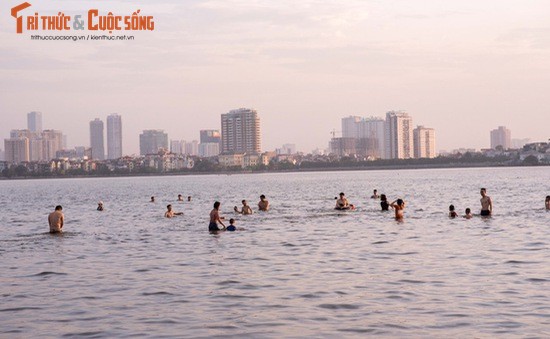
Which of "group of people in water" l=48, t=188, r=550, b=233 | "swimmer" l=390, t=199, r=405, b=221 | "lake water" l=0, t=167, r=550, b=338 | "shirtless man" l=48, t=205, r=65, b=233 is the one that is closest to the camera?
"lake water" l=0, t=167, r=550, b=338

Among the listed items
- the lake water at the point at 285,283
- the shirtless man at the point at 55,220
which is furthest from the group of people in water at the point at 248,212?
the lake water at the point at 285,283

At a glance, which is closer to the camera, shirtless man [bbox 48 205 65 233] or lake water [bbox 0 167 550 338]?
lake water [bbox 0 167 550 338]

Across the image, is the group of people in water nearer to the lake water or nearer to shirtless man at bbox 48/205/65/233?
shirtless man at bbox 48/205/65/233

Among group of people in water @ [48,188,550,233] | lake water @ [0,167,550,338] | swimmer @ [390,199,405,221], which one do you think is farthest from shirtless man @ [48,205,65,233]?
swimmer @ [390,199,405,221]

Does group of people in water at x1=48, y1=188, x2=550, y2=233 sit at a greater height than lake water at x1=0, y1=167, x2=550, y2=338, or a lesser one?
greater

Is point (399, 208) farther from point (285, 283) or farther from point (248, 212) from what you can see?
point (285, 283)

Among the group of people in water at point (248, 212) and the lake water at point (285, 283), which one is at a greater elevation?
the group of people in water at point (248, 212)

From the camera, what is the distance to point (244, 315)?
17828mm

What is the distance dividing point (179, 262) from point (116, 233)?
15516 mm

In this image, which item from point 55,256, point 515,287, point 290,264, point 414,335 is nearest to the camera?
point 414,335

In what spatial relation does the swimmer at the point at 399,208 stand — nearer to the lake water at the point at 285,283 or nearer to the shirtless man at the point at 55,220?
the lake water at the point at 285,283

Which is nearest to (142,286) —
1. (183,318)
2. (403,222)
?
(183,318)

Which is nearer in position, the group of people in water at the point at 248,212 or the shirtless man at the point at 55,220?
the group of people in water at the point at 248,212

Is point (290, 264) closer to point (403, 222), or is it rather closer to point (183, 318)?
point (183, 318)
